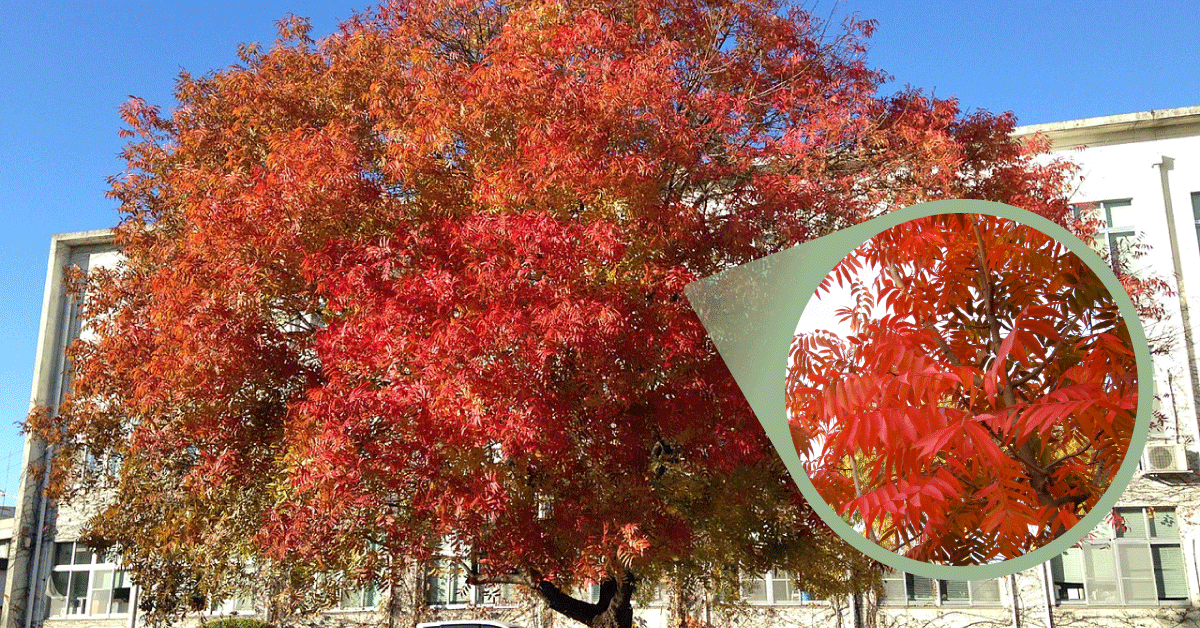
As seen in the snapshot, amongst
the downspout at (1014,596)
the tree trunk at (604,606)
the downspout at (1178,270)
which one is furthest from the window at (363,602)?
the downspout at (1178,270)

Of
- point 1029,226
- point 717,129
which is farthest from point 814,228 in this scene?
point 1029,226

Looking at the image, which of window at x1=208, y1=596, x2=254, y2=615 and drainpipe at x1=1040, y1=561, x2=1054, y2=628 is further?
window at x1=208, y1=596, x2=254, y2=615

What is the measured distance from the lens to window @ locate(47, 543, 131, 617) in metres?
24.8

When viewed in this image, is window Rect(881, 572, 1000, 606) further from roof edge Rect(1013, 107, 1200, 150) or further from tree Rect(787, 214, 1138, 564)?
tree Rect(787, 214, 1138, 564)

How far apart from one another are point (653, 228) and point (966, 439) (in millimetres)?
4711

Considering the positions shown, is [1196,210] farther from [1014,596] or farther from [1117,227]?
[1014,596]

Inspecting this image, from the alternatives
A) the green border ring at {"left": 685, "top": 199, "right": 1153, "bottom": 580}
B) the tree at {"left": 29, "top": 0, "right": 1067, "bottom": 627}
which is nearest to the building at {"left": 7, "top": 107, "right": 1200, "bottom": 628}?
the tree at {"left": 29, "top": 0, "right": 1067, "bottom": 627}

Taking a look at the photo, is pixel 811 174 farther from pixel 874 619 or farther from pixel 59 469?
pixel 874 619

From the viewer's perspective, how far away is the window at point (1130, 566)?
1916cm

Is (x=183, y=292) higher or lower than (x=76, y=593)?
higher

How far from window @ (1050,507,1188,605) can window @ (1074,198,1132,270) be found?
190 inches

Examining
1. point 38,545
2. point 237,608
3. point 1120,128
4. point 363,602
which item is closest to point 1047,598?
point 1120,128

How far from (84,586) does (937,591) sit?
776 inches

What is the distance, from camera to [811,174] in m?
10.5
